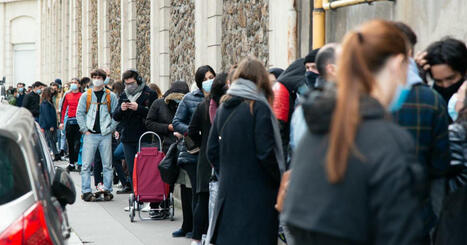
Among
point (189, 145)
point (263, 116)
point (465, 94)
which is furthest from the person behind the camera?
point (189, 145)

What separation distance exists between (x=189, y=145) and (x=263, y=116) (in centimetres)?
245

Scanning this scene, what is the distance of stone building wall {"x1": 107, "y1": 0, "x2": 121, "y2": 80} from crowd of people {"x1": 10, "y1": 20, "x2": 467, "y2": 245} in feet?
39.2

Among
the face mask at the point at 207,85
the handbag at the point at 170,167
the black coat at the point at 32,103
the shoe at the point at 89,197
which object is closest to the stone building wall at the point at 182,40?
the shoe at the point at 89,197

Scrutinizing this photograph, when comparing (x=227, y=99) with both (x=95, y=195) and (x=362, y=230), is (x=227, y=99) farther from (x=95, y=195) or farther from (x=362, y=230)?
(x=95, y=195)

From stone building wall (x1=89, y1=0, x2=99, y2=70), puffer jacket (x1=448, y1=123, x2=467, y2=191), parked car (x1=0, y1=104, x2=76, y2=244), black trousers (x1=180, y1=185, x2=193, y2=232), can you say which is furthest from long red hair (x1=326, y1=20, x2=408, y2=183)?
stone building wall (x1=89, y1=0, x2=99, y2=70)

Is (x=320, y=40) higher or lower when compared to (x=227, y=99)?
higher

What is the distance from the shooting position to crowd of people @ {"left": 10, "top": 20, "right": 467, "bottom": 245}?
2.35m

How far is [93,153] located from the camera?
11.1m

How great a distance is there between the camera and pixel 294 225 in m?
2.53

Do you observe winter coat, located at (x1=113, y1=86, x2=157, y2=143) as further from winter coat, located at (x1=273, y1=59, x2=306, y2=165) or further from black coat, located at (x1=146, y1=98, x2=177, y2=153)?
winter coat, located at (x1=273, y1=59, x2=306, y2=165)

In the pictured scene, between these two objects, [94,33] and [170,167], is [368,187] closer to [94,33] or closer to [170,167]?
[170,167]

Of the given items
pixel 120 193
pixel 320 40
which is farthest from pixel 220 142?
pixel 120 193

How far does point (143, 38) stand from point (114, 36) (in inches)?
156

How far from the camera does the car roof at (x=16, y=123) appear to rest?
147 inches
